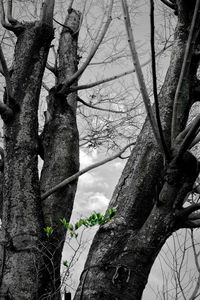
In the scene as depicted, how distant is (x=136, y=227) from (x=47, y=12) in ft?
8.39

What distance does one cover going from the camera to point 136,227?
7.74ft

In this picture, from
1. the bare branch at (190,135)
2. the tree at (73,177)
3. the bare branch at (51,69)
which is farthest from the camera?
the bare branch at (51,69)

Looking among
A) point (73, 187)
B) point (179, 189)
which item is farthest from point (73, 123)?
point (179, 189)

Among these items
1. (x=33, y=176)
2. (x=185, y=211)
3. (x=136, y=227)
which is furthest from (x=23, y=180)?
(x=185, y=211)

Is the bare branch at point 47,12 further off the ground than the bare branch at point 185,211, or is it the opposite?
the bare branch at point 47,12

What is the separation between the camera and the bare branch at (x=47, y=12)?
3.79 m

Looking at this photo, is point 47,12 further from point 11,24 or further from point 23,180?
point 23,180

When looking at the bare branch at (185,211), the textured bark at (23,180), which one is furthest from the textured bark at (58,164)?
the bare branch at (185,211)

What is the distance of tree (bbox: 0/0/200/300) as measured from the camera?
2.10 m

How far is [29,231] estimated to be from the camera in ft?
9.29

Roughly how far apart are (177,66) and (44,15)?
1651 mm

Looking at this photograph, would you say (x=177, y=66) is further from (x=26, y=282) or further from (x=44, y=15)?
(x=26, y=282)

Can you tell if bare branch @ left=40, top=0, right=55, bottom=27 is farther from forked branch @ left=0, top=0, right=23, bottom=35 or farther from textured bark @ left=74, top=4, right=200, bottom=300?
textured bark @ left=74, top=4, right=200, bottom=300

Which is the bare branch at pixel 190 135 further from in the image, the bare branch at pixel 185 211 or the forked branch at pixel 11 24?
the forked branch at pixel 11 24
